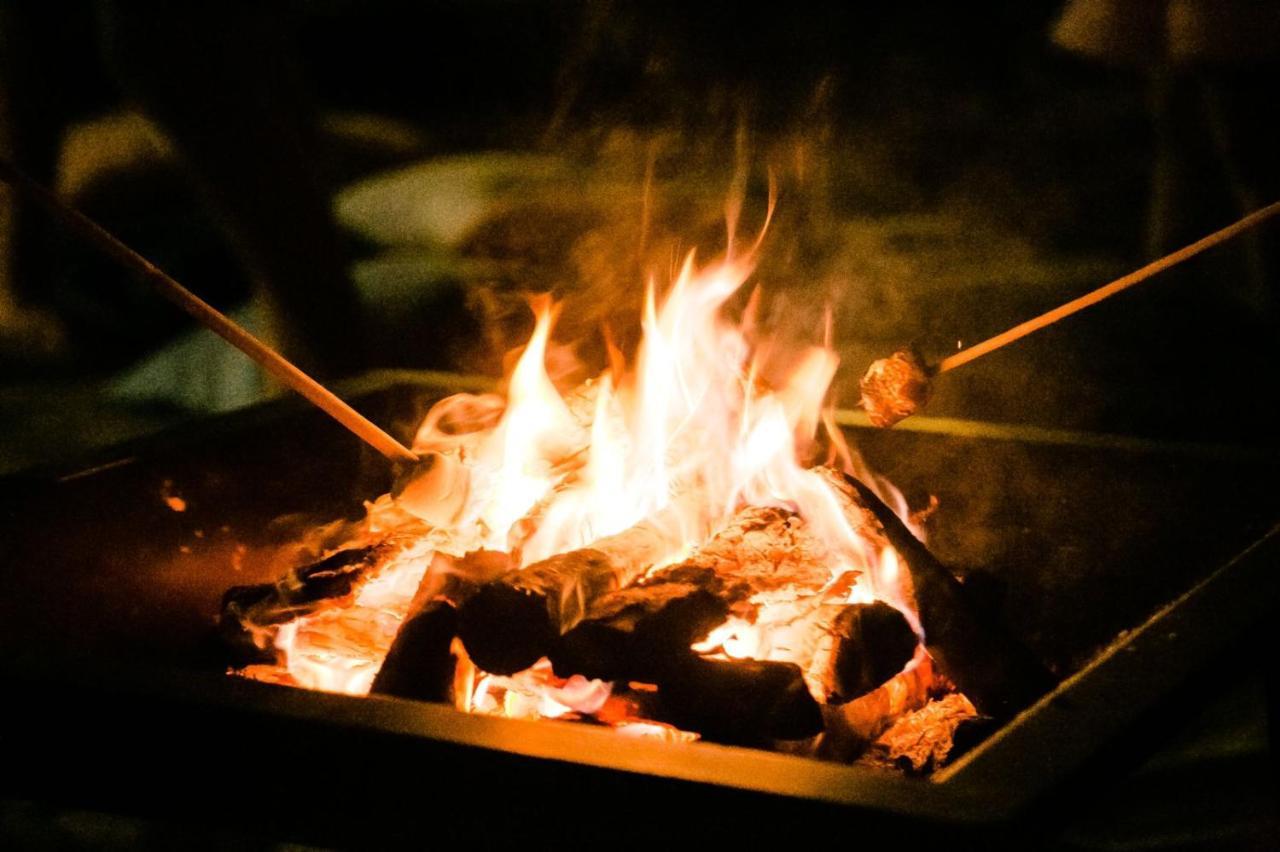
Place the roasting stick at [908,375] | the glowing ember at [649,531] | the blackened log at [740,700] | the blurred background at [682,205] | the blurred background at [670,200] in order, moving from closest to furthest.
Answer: the blackened log at [740,700] → the glowing ember at [649,531] → the roasting stick at [908,375] → the blurred background at [682,205] → the blurred background at [670,200]

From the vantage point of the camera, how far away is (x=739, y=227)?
4777 mm

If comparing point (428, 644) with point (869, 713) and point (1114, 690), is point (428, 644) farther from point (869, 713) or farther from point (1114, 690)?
point (1114, 690)

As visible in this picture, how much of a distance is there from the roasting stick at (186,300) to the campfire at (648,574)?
17cm

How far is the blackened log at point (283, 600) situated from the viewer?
1.67 m

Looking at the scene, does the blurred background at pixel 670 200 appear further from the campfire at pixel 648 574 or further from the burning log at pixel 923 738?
the burning log at pixel 923 738

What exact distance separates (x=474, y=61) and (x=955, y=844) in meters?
8.48

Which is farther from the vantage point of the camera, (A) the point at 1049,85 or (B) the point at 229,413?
(A) the point at 1049,85

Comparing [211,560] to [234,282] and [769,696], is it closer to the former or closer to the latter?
[769,696]

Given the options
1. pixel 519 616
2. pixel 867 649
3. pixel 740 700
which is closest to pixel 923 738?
pixel 867 649

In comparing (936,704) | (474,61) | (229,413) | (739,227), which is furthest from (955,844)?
(474,61)

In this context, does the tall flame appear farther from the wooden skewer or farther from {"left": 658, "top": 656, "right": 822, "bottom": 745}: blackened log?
the wooden skewer

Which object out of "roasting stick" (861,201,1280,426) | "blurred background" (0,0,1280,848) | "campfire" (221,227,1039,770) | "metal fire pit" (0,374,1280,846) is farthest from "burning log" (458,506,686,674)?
"blurred background" (0,0,1280,848)

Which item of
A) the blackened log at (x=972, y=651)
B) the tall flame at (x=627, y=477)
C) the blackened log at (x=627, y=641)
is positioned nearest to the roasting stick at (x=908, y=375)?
the tall flame at (x=627, y=477)

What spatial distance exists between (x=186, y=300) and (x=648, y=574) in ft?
2.34
